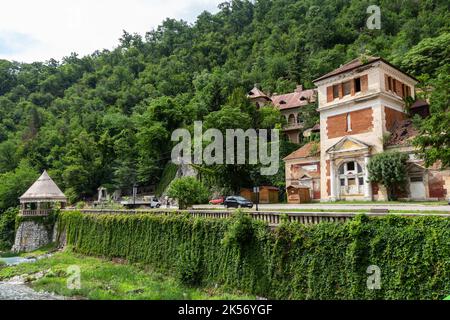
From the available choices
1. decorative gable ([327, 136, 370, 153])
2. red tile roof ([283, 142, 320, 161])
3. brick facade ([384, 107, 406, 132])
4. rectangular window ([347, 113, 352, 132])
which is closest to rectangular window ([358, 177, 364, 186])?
decorative gable ([327, 136, 370, 153])

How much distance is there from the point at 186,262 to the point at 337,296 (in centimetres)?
853

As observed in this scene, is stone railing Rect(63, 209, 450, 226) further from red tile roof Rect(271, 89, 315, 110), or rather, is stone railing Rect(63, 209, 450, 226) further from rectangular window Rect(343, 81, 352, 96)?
red tile roof Rect(271, 89, 315, 110)

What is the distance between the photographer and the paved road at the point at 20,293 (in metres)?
17.5

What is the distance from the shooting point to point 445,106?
59.1ft

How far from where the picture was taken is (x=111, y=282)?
18.5 metres

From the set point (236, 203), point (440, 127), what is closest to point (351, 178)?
point (236, 203)

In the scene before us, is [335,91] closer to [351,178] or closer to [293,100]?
→ [351,178]

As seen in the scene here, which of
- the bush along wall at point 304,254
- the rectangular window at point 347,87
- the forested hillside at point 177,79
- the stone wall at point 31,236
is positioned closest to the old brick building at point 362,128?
the rectangular window at point 347,87

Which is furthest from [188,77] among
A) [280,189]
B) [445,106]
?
[445,106]

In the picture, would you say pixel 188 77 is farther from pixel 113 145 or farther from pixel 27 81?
pixel 27 81

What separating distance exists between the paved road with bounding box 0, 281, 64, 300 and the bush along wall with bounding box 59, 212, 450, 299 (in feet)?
18.3

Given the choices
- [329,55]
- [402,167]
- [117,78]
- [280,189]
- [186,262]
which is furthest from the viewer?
[117,78]

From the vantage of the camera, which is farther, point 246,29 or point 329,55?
point 246,29

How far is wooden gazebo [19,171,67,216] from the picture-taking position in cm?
3544
